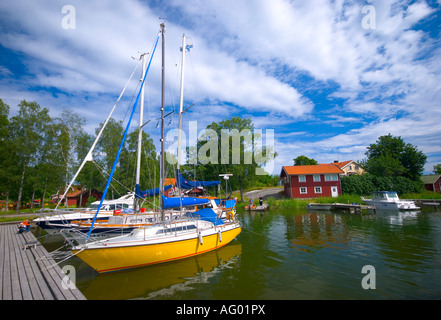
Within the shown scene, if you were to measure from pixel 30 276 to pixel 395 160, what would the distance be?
57.8m

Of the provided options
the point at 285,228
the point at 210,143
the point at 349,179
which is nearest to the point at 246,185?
the point at 210,143

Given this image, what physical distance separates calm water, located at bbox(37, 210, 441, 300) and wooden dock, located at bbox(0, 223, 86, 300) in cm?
119

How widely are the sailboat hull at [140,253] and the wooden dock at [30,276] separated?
1204mm

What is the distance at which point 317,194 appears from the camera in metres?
39.2

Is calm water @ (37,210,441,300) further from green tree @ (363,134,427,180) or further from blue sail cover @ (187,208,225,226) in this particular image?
green tree @ (363,134,427,180)

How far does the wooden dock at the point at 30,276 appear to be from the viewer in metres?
5.85

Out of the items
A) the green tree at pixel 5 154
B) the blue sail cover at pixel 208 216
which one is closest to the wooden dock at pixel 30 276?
the blue sail cover at pixel 208 216

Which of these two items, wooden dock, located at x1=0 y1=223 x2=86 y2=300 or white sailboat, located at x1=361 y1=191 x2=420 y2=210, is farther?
white sailboat, located at x1=361 y1=191 x2=420 y2=210

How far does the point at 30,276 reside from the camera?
7180 millimetres

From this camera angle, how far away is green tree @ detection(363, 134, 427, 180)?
4275cm

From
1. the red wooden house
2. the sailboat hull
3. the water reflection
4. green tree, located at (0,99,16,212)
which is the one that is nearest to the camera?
the water reflection

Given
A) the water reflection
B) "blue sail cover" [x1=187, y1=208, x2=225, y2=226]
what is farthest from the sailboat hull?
"blue sail cover" [x1=187, y1=208, x2=225, y2=226]
